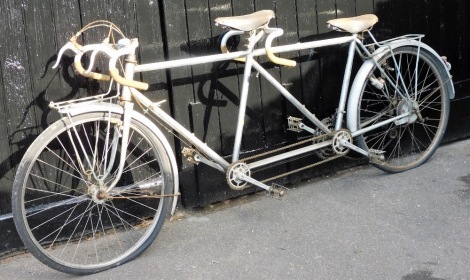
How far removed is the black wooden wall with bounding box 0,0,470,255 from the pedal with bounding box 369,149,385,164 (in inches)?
14.9

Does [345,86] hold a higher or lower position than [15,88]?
lower

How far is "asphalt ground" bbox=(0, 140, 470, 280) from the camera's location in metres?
3.78

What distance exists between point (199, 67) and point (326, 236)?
1.37m

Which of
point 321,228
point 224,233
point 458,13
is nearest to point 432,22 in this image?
point 458,13

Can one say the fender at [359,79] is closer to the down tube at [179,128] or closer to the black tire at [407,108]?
the black tire at [407,108]

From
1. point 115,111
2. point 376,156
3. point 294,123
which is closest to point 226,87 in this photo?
point 294,123

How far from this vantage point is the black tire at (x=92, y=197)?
3.90 metres

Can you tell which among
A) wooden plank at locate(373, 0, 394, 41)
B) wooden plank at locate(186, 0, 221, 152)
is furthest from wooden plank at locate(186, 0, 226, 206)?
wooden plank at locate(373, 0, 394, 41)

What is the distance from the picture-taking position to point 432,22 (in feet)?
17.6

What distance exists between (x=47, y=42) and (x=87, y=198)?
3.12 ft

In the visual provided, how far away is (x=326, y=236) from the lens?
163 inches

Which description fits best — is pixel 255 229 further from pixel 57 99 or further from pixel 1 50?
pixel 1 50

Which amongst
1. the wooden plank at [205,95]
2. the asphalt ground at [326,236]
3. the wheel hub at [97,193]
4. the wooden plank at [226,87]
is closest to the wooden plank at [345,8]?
the wooden plank at [226,87]

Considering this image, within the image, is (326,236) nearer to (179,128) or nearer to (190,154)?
(190,154)
